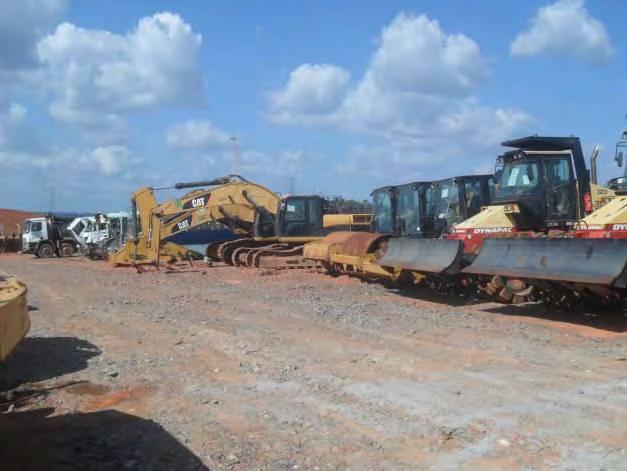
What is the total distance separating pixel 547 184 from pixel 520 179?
0.56m

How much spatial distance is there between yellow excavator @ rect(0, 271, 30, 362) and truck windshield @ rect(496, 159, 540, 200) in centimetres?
994

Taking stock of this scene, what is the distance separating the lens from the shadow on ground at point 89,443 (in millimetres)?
4895

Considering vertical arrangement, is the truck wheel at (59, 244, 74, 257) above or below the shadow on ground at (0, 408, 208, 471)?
above

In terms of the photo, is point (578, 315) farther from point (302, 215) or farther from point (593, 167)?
point (302, 215)

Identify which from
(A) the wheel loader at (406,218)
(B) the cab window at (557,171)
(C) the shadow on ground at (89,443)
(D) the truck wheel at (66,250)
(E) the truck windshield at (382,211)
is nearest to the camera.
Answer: (C) the shadow on ground at (89,443)

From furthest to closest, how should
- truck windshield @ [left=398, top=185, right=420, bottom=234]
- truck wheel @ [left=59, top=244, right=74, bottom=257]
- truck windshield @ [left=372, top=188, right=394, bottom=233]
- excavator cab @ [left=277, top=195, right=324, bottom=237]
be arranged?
truck wheel @ [left=59, top=244, right=74, bottom=257] < excavator cab @ [left=277, top=195, right=324, bottom=237] < truck windshield @ [left=372, top=188, right=394, bottom=233] < truck windshield @ [left=398, top=185, right=420, bottom=234]

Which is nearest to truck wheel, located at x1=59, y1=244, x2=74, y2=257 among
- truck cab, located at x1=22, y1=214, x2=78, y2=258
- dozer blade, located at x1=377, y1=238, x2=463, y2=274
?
truck cab, located at x1=22, y1=214, x2=78, y2=258

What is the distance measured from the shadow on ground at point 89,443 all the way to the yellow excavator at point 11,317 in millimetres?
704

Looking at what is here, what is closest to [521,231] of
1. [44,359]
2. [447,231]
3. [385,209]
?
[447,231]

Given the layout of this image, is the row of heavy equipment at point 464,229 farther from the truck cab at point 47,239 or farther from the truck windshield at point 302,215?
the truck cab at point 47,239

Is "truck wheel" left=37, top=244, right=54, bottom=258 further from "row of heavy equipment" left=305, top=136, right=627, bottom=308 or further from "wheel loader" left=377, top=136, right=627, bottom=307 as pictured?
"wheel loader" left=377, top=136, right=627, bottom=307

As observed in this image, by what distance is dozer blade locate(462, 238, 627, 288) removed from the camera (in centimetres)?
985

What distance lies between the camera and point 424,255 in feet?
47.1

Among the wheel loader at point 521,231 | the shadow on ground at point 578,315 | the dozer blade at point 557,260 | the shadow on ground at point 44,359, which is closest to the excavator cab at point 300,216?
the wheel loader at point 521,231
